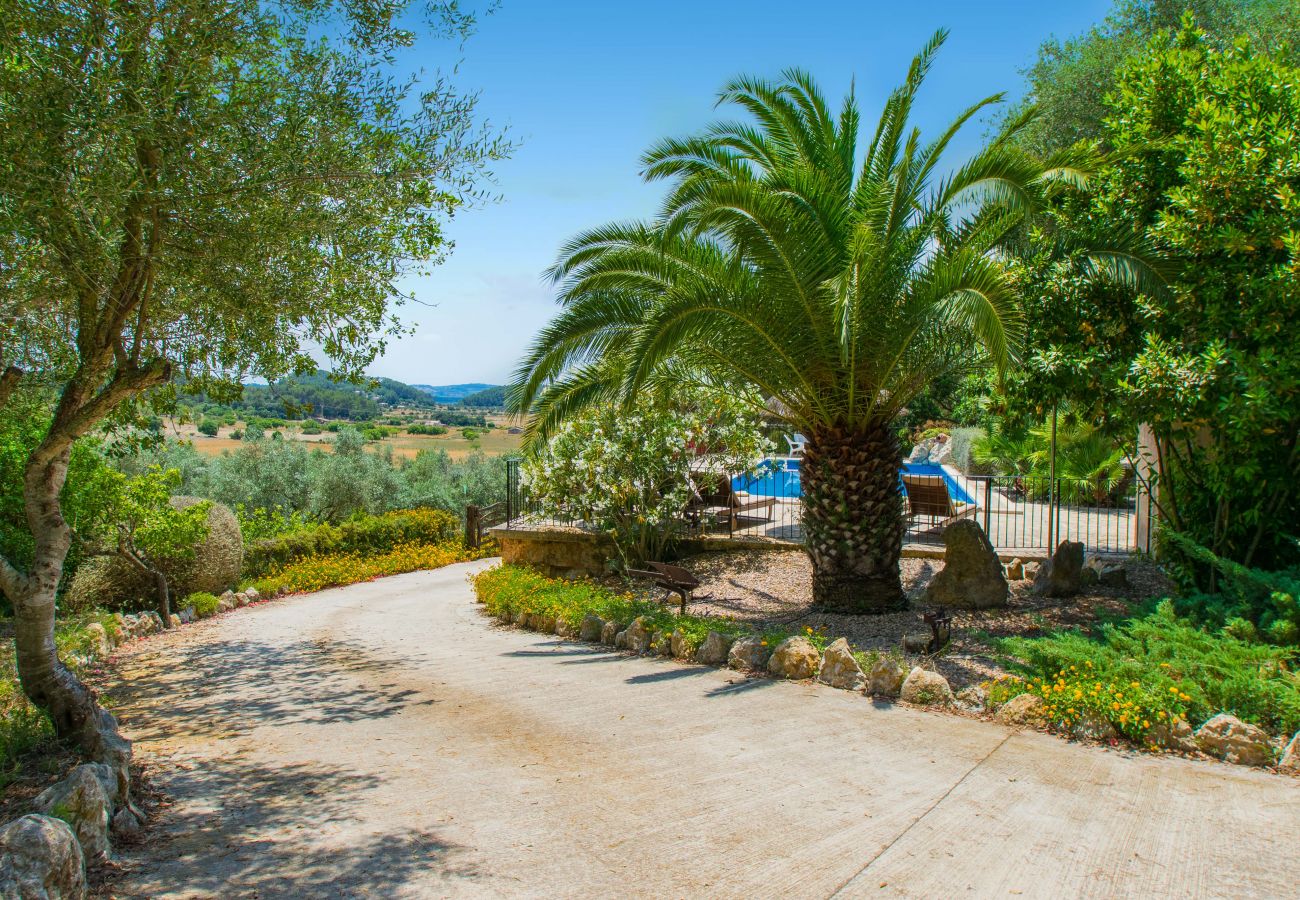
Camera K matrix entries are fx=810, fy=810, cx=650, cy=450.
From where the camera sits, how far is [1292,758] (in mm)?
4434

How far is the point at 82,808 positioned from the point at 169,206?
3.76 metres

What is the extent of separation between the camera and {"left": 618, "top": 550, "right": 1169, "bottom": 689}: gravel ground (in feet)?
23.5

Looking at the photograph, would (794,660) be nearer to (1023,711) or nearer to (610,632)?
(1023,711)

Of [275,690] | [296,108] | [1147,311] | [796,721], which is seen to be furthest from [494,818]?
[1147,311]

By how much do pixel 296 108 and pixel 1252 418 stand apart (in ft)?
23.9

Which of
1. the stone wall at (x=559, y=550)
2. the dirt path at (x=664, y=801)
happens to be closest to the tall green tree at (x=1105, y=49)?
the stone wall at (x=559, y=550)

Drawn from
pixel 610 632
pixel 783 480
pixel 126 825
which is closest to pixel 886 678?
pixel 610 632

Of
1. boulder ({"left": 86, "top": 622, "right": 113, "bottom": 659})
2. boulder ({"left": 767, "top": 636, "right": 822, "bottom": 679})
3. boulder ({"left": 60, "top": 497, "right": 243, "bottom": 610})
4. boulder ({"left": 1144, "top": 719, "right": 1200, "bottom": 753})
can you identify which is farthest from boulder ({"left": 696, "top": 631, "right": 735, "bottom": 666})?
boulder ({"left": 60, "top": 497, "right": 243, "bottom": 610})

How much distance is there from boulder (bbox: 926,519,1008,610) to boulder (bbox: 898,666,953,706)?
10.4 feet

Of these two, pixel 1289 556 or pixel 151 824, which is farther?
pixel 1289 556

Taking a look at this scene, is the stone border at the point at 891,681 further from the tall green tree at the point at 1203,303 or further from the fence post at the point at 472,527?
the fence post at the point at 472,527

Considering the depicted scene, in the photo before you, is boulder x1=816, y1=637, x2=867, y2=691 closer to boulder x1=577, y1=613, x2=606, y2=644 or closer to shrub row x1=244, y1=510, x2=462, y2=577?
boulder x1=577, y1=613, x2=606, y2=644

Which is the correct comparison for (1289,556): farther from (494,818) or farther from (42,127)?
(42,127)

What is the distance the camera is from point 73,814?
3.61 metres
